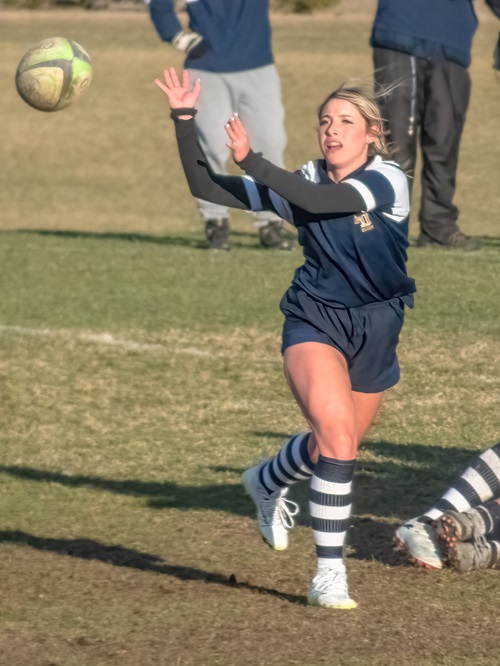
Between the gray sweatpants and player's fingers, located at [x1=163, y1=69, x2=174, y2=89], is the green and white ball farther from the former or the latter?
the gray sweatpants

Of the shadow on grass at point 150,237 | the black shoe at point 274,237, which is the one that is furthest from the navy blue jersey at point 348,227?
the shadow on grass at point 150,237

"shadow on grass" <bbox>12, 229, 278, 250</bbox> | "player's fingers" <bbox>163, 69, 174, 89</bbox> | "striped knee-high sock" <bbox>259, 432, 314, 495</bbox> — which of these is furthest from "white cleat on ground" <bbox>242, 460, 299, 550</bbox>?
"shadow on grass" <bbox>12, 229, 278, 250</bbox>

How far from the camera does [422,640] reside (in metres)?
5.00

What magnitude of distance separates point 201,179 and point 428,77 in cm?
A: 741

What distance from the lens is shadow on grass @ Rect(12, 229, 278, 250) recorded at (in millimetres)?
14123

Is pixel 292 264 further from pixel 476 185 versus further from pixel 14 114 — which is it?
pixel 14 114

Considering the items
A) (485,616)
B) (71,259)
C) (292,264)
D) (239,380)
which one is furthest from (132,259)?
(485,616)

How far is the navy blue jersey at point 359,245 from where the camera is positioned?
18.0 ft

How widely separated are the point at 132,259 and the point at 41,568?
7.44 meters

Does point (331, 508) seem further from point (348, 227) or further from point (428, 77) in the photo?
point (428, 77)

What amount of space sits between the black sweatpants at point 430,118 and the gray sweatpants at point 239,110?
976 millimetres

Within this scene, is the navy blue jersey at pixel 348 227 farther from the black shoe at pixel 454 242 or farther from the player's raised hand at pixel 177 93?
the black shoe at pixel 454 242

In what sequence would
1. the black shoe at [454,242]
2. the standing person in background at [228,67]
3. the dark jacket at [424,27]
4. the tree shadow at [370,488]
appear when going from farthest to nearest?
the black shoe at [454,242] → the standing person in background at [228,67] → the dark jacket at [424,27] → the tree shadow at [370,488]

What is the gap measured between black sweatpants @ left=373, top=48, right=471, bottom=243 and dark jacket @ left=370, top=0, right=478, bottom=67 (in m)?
0.08
